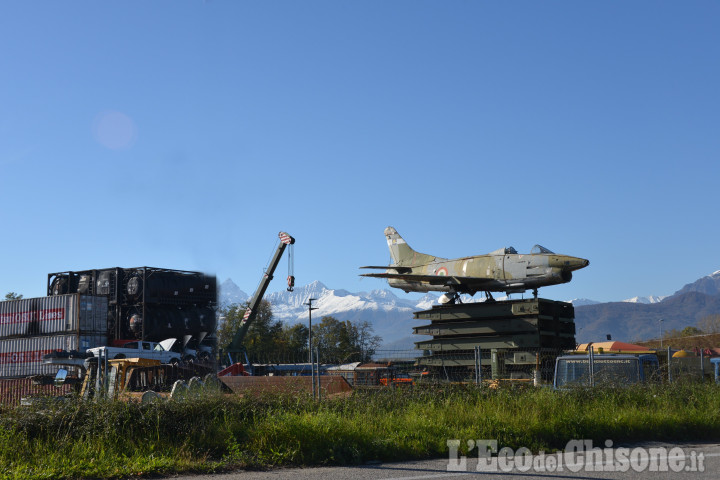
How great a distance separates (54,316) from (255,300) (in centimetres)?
1411

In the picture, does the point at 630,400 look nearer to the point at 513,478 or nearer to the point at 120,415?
the point at 513,478

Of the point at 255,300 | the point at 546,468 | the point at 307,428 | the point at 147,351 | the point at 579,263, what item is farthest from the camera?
the point at 255,300

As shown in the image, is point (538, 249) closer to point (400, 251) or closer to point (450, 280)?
point (450, 280)

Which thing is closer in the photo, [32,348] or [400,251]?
[400,251]

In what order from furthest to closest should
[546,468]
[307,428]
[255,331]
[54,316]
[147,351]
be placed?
[255,331] < [54,316] < [147,351] < [307,428] < [546,468]

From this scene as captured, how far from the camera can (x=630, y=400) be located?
487 inches

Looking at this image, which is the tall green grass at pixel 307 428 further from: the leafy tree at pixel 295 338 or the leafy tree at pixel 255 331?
the leafy tree at pixel 295 338

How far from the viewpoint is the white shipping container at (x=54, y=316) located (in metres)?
42.4

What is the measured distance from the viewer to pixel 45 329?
43.1 meters

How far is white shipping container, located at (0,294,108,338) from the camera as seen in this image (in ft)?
139

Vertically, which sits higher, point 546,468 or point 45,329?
point 45,329

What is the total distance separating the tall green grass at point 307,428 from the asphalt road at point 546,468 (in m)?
0.52

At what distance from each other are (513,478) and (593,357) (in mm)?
6956

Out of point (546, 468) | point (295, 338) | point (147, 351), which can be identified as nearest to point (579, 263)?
point (546, 468)
